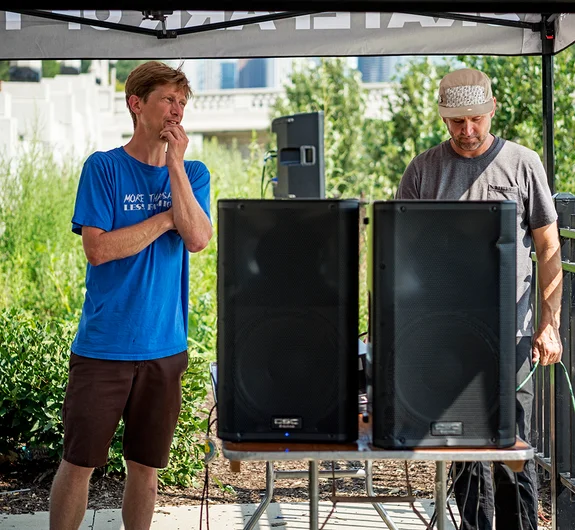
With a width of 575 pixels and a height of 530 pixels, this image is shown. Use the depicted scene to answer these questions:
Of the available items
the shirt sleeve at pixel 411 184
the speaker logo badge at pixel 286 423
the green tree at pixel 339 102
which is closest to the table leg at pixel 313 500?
the speaker logo badge at pixel 286 423

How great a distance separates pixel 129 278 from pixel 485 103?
3.98ft

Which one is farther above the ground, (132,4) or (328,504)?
(132,4)

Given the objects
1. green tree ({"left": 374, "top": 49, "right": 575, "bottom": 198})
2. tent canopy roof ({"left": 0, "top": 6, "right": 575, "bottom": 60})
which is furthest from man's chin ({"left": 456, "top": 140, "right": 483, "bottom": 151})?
green tree ({"left": 374, "top": 49, "right": 575, "bottom": 198})

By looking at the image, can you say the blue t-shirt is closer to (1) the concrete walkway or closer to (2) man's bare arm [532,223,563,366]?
(2) man's bare arm [532,223,563,366]

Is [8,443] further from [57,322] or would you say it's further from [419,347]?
[419,347]

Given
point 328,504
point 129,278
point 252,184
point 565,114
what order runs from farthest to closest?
point 252,184 < point 565,114 < point 328,504 < point 129,278

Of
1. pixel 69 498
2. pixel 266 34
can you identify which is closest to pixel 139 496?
pixel 69 498

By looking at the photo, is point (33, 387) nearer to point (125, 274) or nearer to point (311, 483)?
point (125, 274)

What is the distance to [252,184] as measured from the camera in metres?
12.7

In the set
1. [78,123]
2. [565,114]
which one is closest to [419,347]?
[565,114]

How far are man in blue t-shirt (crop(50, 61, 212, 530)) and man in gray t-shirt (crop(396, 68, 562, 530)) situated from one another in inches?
31.3

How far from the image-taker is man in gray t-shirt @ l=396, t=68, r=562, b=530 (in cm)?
286

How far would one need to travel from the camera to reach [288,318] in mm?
2094

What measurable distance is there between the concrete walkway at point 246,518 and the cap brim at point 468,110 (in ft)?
6.12
